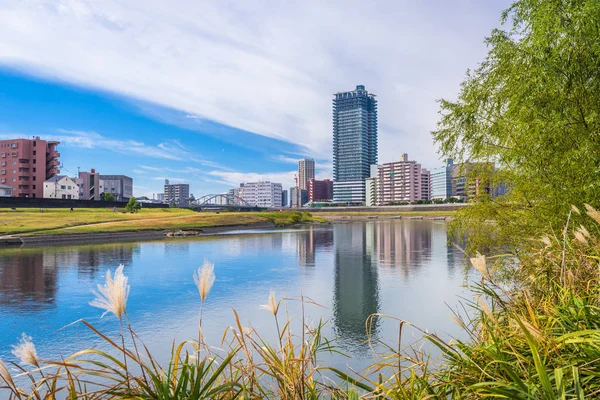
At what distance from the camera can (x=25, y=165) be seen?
111000mm

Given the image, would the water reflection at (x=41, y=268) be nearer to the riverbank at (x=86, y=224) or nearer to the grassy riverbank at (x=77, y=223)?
the riverbank at (x=86, y=224)

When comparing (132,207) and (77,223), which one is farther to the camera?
(132,207)

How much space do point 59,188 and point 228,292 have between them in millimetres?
113968

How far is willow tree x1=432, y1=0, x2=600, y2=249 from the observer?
13141 mm

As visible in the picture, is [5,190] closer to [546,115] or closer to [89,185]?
[89,185]

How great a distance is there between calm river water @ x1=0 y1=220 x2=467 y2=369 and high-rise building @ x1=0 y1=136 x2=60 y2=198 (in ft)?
273

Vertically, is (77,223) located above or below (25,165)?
below

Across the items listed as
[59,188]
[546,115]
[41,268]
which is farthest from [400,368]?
[59,188]

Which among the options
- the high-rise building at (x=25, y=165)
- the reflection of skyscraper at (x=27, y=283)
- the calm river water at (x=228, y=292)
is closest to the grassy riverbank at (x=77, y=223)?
the calm river water at (x=228, y=292)

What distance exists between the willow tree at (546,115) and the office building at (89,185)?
493ft

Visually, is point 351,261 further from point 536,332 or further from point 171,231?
point 171,231

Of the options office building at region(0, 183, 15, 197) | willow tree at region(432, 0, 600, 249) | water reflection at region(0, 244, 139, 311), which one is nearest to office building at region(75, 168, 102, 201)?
office building at region(0, 183, 15, 197)

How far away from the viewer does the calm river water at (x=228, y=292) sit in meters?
16.4

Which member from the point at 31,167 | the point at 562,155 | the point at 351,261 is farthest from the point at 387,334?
the point at 31,167
